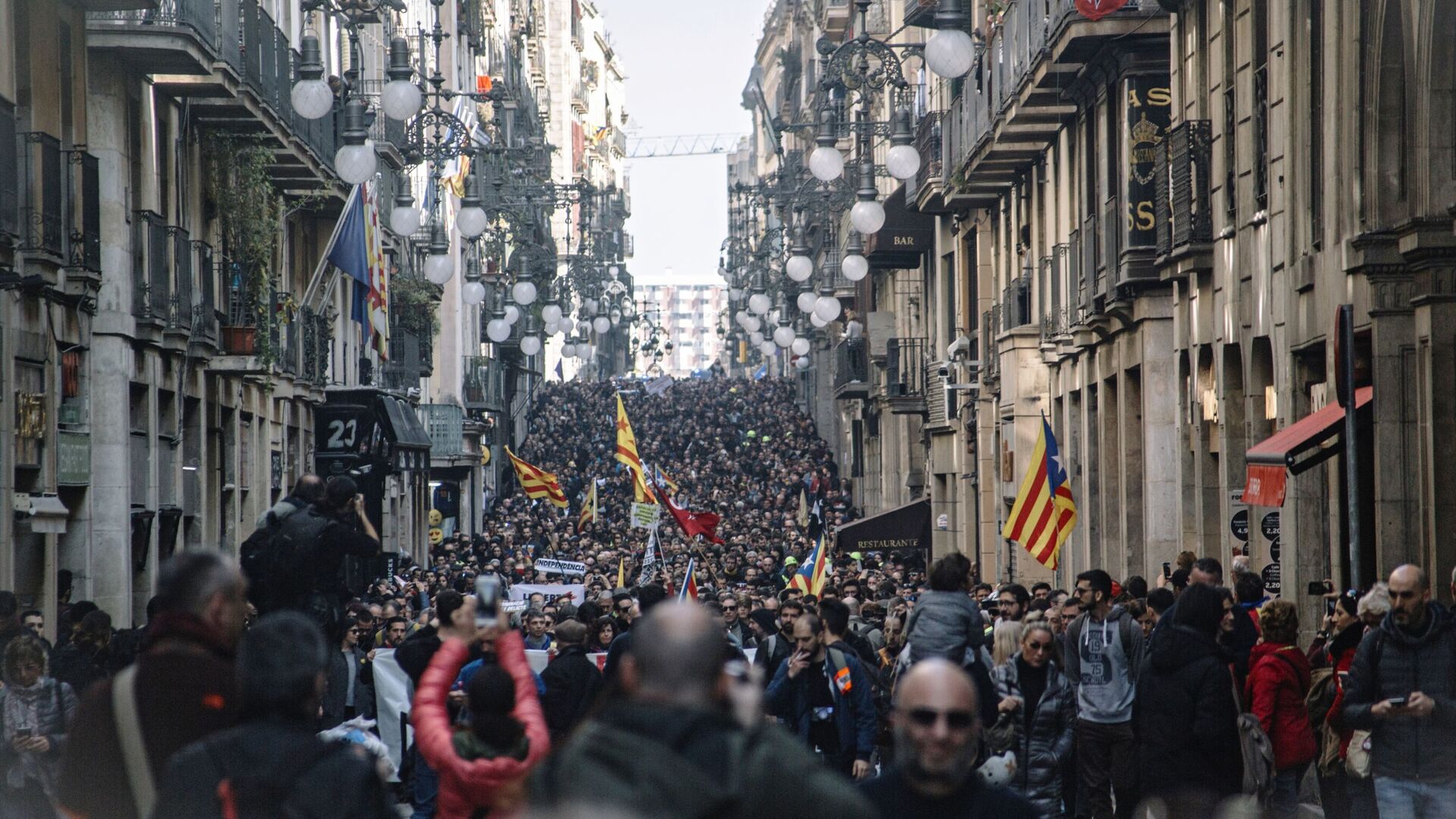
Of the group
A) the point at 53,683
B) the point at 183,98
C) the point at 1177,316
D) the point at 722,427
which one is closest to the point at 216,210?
the point at 183,98

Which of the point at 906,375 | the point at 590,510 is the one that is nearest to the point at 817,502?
the point at 906,375

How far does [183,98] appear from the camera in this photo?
24828 millimetres

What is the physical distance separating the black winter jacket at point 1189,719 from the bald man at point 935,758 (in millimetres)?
4405

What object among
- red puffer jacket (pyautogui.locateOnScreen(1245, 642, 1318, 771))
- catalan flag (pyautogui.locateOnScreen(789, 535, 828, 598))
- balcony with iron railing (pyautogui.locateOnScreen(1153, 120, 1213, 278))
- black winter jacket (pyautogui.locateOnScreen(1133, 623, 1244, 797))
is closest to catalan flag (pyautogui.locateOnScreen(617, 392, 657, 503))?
catalan flag (pyautogui.locateOnScreen(789, 535, 828, 598))

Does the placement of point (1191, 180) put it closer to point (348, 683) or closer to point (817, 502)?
point (348, 683)

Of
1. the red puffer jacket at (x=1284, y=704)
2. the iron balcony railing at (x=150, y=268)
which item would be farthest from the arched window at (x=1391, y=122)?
the iron balcony railing at (x=150, y=268)

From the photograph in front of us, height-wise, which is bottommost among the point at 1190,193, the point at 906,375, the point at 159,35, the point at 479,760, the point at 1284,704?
the point at 1284,704

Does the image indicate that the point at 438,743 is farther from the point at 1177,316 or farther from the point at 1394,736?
the point at 1177,316

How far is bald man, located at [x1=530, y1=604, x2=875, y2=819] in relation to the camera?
3986 millimetres

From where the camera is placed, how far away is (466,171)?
55.2 m

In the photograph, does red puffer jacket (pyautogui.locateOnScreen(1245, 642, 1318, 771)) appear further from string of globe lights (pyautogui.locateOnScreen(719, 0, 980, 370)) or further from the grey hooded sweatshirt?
string of globe lights (pyautogui.locateOnScreen(719, 0, 980, 370))

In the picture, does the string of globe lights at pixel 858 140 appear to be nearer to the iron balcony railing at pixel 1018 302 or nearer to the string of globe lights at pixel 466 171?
the iron balcony railing at pixel 1018 302

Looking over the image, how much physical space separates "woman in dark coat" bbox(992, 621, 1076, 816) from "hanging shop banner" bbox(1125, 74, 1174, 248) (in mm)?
12160

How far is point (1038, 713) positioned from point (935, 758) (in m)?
6.46
